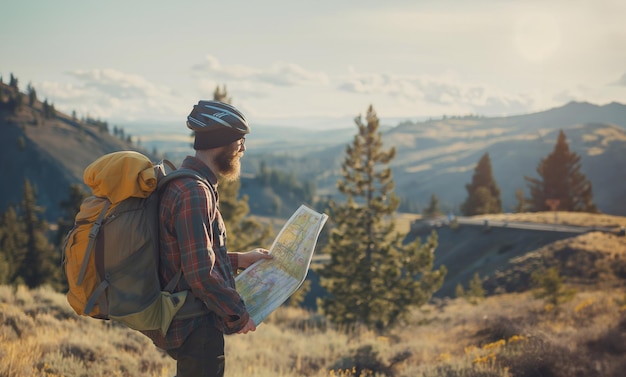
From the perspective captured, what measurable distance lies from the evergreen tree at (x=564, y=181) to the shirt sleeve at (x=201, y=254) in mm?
60712

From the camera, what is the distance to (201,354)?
320 cm

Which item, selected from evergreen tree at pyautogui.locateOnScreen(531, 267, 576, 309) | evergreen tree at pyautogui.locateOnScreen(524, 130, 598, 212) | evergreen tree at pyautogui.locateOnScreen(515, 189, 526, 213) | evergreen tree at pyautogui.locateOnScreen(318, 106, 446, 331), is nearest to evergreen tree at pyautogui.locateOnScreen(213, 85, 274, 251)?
evergreen tree at pyautogui.locateOnScreen(318, 106, 446, 331)

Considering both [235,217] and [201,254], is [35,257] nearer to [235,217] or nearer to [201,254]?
[235,217]

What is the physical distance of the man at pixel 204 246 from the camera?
3.07m

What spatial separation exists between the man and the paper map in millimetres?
408

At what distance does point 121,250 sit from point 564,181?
63.6 m

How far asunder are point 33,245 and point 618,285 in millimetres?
42809

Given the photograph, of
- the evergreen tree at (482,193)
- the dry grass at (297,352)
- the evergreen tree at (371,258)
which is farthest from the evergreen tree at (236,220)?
the evergreen tree at (482,193)

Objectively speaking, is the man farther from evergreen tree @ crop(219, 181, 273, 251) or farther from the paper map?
evergreen tree @ crop(219, 181, 273, 251)

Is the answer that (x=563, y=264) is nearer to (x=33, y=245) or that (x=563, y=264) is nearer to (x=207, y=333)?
(x=207, y=333)

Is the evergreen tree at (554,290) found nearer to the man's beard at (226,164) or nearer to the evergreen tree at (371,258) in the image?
the evergreen tree at (371,258)

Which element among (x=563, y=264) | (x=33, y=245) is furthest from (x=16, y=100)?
(x=563, y=264)

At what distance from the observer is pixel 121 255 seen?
10.0 ft

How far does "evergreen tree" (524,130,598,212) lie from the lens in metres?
57.7
